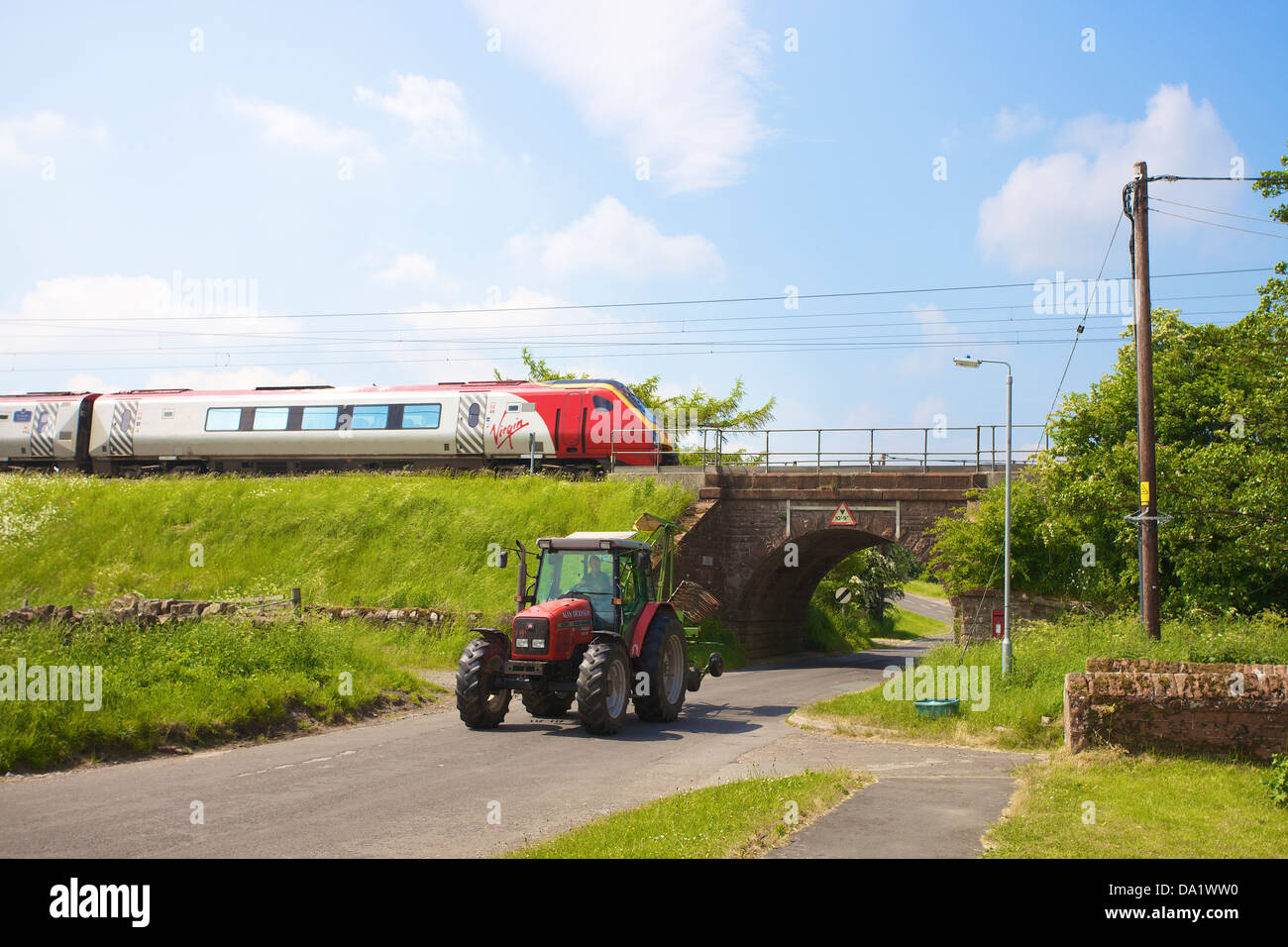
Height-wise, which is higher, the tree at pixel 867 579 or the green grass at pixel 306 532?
the green grass at pixel 306 532

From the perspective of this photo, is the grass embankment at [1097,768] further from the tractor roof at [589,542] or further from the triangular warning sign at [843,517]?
the triangular warning sign at [843,517]

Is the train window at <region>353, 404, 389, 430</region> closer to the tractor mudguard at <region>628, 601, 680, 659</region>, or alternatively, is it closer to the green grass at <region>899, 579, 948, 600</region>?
the tractor mudguard at <region>628, 601, 680, 659</region>

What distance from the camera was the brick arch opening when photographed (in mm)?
31281

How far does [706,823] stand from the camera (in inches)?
322

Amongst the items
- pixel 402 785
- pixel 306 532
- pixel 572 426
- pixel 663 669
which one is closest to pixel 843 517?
pixel 572 426

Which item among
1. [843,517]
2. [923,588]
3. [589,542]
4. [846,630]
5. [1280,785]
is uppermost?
[843,517]

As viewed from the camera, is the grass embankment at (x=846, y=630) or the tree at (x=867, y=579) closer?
the grass embankment at (x=846, y=630)

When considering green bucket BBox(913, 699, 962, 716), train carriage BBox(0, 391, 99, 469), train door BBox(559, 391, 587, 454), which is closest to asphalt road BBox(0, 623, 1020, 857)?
green bucket BBox(913, 699, 962, 716)

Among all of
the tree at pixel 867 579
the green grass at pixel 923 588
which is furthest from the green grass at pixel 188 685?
the green grass at pixel 923 588

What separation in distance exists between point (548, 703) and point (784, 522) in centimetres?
1660

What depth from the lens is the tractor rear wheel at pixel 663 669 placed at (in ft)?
49.6

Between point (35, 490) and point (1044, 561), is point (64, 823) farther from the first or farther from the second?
point (35, 490)

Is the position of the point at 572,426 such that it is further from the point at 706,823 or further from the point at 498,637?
the point at 706,823

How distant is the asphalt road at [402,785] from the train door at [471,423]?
18.8 m
